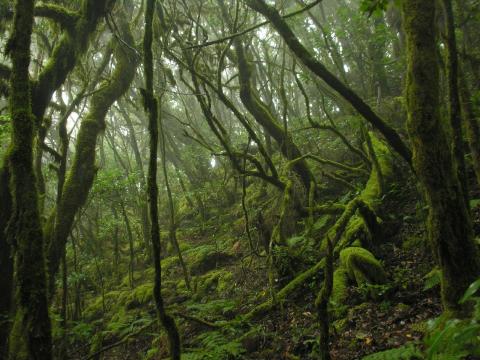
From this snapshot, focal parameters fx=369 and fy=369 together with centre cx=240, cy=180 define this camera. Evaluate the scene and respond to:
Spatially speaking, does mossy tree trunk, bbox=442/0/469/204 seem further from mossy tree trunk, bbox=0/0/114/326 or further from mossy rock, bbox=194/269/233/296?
mossy tree trunk, bbox=0/0/114/326

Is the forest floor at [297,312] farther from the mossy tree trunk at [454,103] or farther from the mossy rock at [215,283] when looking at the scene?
the mossy tree trunk at [454,103]

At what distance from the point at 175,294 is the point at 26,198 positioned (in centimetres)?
588

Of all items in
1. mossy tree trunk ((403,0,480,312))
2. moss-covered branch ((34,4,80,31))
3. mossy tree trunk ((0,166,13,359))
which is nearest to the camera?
mossy tree trunk ((403,0,480,312))

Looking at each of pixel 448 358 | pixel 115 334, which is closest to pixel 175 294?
pixel 115 334

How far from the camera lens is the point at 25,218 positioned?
350 centimetres

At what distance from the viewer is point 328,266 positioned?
372 cm

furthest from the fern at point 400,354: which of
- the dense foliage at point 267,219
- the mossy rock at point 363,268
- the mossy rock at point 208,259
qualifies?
the mossy rock at point 208,259

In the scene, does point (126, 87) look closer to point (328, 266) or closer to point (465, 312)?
point (328, 266)

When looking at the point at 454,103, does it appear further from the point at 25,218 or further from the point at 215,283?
the point at 215,283

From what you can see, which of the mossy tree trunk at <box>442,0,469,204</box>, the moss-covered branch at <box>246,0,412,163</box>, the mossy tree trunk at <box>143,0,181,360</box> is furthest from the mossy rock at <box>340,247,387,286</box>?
the mossy tree trunk at <box>143,0,181,360</box>

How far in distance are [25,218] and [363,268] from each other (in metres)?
4.35

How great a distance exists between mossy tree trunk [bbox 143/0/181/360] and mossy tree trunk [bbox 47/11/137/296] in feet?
13.0

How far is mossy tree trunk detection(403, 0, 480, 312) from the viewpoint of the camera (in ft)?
10.1

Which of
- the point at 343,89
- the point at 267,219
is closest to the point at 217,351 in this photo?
the point at 343,89
